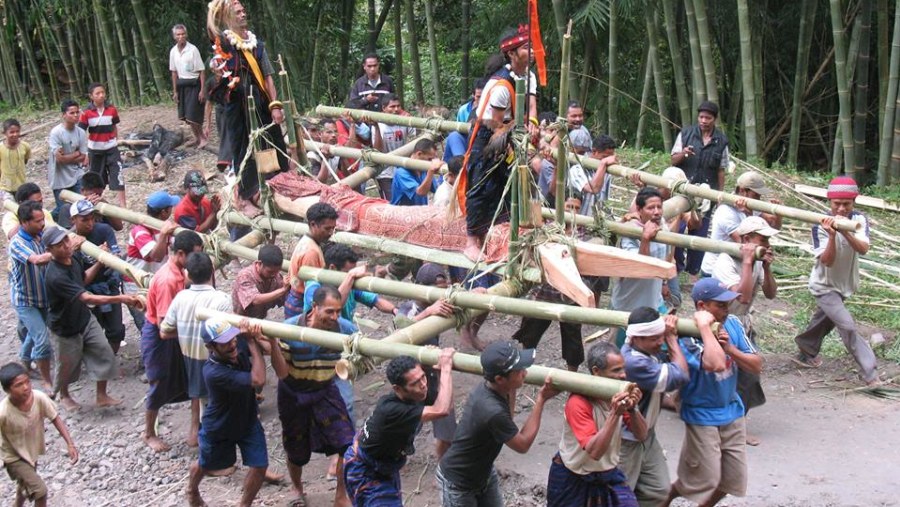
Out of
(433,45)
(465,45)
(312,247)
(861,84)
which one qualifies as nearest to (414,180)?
(312,247)

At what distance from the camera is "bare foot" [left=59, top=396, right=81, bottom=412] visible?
6858mm

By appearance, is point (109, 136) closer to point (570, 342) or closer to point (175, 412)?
point (175, 412)

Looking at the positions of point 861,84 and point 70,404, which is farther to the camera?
point 861,84

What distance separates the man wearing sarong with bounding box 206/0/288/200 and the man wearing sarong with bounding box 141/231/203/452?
1033mm

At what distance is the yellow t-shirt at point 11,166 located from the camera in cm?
897

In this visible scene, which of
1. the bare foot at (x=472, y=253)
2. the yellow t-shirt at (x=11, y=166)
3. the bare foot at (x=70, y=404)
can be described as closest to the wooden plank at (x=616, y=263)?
the bare foot at (x=472, y=253)

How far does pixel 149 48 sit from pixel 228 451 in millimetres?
7990

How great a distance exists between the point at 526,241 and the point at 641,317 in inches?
43.9

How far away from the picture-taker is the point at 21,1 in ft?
45.2

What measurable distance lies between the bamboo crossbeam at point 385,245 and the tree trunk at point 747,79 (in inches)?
184

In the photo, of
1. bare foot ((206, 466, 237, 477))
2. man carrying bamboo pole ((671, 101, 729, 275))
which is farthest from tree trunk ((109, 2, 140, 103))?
bare foot ((206, 466, 237, 477))

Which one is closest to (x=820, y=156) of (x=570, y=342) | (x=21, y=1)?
(x=570, y=342)

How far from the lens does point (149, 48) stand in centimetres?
1212

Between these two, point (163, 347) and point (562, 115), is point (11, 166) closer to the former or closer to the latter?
point (163, 347)
